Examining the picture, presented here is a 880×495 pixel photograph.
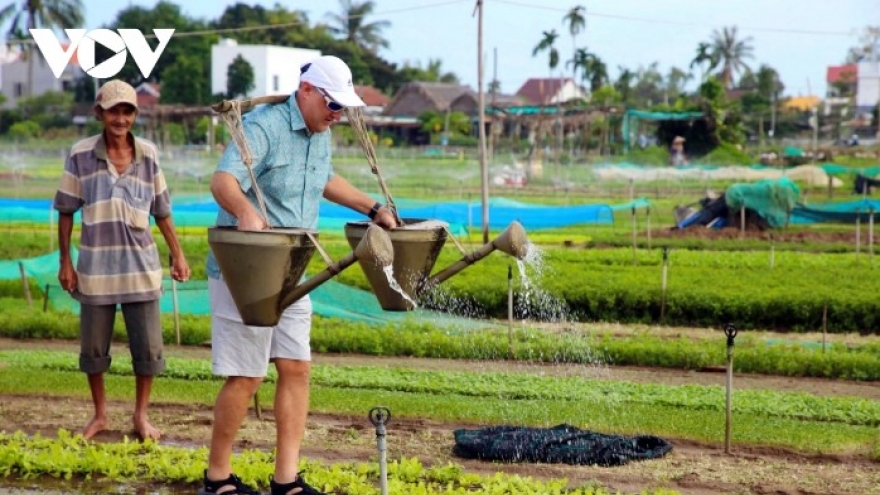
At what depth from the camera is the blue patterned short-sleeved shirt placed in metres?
5.53

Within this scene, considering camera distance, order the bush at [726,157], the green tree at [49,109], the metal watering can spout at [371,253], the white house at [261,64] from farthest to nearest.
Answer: the white house at [261,64], the green tree at [49,109], the bush at [726,157], the metal watering can spout at [371,253]

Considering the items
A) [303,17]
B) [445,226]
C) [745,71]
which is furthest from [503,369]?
A: [745,71]

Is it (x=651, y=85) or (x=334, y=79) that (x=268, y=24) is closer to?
(x=651, y=85)

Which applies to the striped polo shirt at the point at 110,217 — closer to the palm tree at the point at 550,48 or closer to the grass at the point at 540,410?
Answer: the grass at the point at 540,410

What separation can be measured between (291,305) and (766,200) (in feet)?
75.5

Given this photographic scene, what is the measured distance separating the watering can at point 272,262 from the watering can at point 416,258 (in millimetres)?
419

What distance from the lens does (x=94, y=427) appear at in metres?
7.15

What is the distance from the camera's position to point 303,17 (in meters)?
83.8

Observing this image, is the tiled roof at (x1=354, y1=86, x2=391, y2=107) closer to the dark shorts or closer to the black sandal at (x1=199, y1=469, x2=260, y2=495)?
the dark shorts

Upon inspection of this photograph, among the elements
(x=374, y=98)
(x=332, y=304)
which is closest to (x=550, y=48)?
(x=374, y=98)

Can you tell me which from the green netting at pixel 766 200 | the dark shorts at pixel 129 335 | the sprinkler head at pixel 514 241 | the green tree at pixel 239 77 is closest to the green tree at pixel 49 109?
the green tree at pixel 239 77

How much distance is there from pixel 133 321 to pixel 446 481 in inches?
80.3

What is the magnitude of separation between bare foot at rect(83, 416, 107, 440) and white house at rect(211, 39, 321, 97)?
58.4 metres

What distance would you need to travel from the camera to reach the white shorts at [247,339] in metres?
5.58
